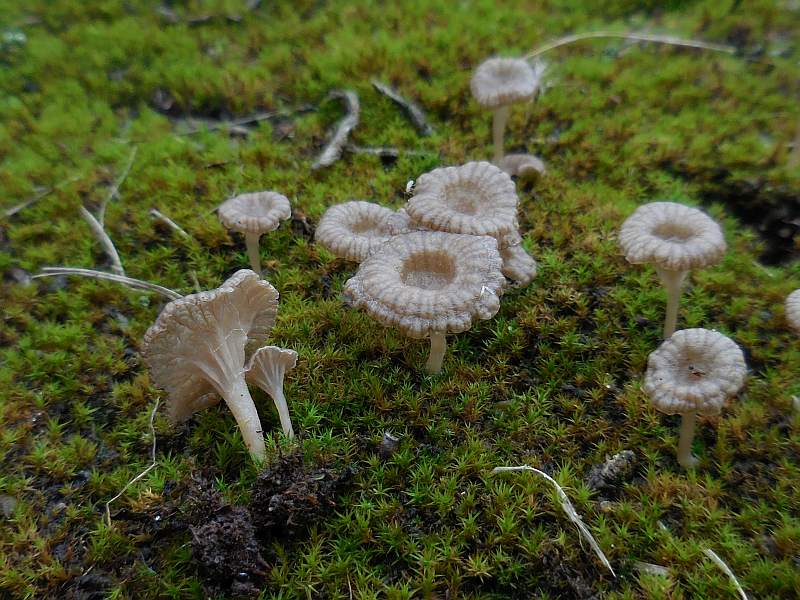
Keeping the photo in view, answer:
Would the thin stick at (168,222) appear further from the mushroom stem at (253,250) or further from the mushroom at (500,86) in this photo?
the mushroom at (500,86)

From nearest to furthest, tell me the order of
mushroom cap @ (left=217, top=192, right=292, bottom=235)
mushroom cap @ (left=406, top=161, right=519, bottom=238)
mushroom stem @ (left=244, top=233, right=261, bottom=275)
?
mushroom cap @ (left=406, top=161, right=519, bottom=238) < mushroom cap @ (left=217, top=192, right=292, bottom=235) < mushroom stem @ (left=244, top=233, right=261, bottom=275)

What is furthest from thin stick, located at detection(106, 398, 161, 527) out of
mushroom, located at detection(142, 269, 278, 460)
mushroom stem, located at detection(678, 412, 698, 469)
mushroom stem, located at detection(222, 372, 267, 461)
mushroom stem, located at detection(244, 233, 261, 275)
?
mushroom stem, located at detection(678, 412, 698, 469)

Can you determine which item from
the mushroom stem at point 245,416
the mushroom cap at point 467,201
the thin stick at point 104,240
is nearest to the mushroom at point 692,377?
the mushroom cap at point 467,201

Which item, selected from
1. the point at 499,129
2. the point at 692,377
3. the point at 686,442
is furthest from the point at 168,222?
the point at 686,442

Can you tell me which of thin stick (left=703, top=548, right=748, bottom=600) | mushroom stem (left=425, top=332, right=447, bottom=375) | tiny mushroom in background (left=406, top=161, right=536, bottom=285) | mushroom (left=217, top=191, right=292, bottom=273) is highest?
tiny mushroom in background (left=406, top=161, right=536, bottom=285)

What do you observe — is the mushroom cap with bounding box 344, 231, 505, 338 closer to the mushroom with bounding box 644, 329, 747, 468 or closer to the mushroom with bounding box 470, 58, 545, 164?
the mushroom with bounding box 644, 329, 747, 468

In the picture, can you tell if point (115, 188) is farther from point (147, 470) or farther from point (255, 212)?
point (147, 470)

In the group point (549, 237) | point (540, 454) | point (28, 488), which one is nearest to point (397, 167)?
point (549, 237)
